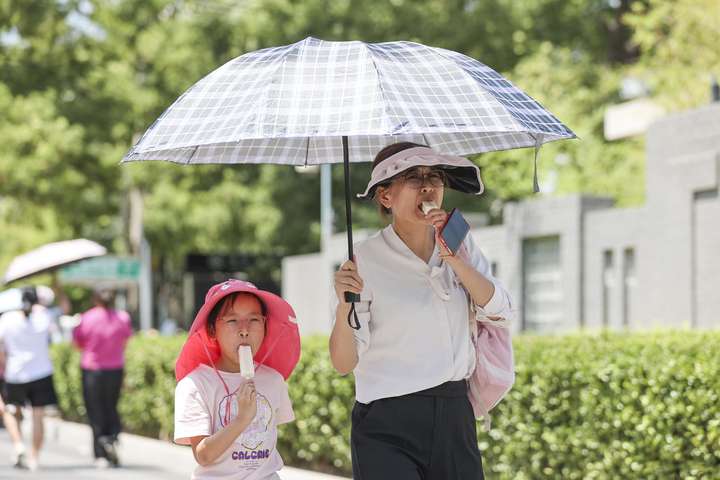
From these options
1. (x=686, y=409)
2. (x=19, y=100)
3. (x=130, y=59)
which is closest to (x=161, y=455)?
(x=686, y=409)

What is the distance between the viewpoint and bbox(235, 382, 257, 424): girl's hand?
4.35 m

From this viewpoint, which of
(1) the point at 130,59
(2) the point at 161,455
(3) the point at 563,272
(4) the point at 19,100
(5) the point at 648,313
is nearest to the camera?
(2) the point at 161,455

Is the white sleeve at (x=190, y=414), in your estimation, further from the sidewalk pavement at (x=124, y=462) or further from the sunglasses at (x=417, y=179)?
the sidewalk pavement at (x=124, y=462)

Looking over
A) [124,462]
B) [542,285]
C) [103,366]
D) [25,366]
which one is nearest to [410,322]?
[103,366]

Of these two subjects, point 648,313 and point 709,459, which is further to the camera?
point 648,313

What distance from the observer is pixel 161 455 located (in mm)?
13859

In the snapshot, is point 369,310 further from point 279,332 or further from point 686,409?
point 686,409

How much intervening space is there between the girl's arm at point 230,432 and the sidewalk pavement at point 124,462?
6729 mm

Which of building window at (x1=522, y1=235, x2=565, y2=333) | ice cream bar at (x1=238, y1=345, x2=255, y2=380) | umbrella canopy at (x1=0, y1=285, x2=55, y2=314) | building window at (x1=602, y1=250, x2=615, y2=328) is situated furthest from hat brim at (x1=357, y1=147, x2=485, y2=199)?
building window at (x1=522, y1=235, x2=565, y2=333)

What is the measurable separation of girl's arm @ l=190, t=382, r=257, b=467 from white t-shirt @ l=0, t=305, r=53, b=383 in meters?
9.45

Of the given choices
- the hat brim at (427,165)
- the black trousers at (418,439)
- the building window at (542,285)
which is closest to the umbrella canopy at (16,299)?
the building window at (542,285)

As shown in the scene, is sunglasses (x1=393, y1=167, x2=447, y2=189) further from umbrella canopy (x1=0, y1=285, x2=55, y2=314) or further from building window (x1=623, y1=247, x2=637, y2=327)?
building window (x1=623, y1=247, x2=637, y2=327)

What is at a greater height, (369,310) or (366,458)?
(369,310)

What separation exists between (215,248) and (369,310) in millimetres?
33733
